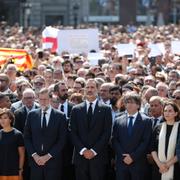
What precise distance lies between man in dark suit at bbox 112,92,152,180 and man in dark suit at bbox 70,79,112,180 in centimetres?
23

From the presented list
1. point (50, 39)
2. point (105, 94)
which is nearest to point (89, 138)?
point (105, 94)

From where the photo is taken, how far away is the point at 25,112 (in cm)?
1472

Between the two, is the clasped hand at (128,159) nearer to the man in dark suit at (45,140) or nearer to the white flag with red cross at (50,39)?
the man in dark suit at (45,140)

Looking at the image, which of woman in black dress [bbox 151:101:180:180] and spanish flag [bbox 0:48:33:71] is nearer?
woman in black dress [bbox 151:101:180:180]

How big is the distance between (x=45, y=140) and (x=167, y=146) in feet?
6.15

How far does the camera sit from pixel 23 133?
14.3m

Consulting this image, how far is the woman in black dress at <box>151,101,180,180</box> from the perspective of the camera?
532 inches

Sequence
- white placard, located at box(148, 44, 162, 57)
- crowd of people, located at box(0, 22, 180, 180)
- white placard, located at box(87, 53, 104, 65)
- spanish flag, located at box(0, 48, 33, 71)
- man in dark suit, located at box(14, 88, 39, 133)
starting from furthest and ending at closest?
white placard, located at box(87, 53, 104, 65) → white placard, located at box(148, 44, 162, 57) → spanish flag, located at box(0, 48, 33, 71) → man in dark suit, located at box(14, 88, 39, 133) → crowd of people, located at box(0, 22, 180, 180)

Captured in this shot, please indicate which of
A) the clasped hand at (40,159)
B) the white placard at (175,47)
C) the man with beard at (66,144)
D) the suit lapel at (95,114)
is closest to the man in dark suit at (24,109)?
the man with beard at (66,144)

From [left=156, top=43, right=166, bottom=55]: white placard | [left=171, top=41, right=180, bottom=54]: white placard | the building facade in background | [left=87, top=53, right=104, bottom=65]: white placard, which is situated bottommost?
the building facade in background

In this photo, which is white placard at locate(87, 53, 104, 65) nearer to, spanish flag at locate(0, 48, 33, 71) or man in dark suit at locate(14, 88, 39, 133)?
spanish flag at locate(0, 48, 33, 71)

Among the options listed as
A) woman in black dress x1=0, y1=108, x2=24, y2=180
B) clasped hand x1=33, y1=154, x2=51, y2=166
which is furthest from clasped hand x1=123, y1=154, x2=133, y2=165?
woman in black dress x1=0, y1=108, x2=24, y2=180

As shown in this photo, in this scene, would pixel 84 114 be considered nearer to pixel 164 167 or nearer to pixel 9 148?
pixel 9 148

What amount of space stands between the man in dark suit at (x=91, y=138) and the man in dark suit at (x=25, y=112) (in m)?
0.85
